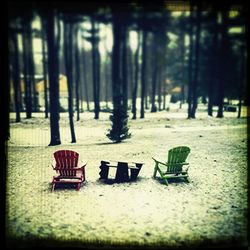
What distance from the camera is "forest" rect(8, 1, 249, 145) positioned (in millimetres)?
5094

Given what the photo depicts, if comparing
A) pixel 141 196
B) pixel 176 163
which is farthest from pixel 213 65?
pixel 141 196

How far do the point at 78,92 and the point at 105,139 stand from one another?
2632mm

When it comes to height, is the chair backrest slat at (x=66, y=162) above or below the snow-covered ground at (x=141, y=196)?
above

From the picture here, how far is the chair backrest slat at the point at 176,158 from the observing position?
265 inches

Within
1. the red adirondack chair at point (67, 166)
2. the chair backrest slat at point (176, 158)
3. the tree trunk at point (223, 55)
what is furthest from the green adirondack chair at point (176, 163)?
the red adirondack chair at point (67, 166)

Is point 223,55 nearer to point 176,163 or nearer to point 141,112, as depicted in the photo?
point 176,163

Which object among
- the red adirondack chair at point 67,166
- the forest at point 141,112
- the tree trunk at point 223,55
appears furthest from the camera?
the red adirondack chair at point 67,166

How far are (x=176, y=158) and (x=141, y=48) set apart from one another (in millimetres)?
2910

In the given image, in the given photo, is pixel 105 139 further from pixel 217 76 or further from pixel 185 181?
pixel 217 76

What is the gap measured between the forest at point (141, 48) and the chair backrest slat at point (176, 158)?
1.23m

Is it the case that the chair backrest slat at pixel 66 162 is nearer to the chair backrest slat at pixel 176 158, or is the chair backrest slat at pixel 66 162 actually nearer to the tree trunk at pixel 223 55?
the chair backrest slat at pixel 176 158

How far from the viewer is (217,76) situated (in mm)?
6098

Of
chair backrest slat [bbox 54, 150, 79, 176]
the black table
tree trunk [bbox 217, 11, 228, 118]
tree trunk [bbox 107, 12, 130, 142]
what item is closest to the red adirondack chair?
chair backrest slat [bbox 54, 150, 79, 176]

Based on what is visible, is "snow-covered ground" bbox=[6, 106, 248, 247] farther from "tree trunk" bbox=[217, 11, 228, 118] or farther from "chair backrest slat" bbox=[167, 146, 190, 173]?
"tree trunk" bbox=[217, 11, 228, 118]
